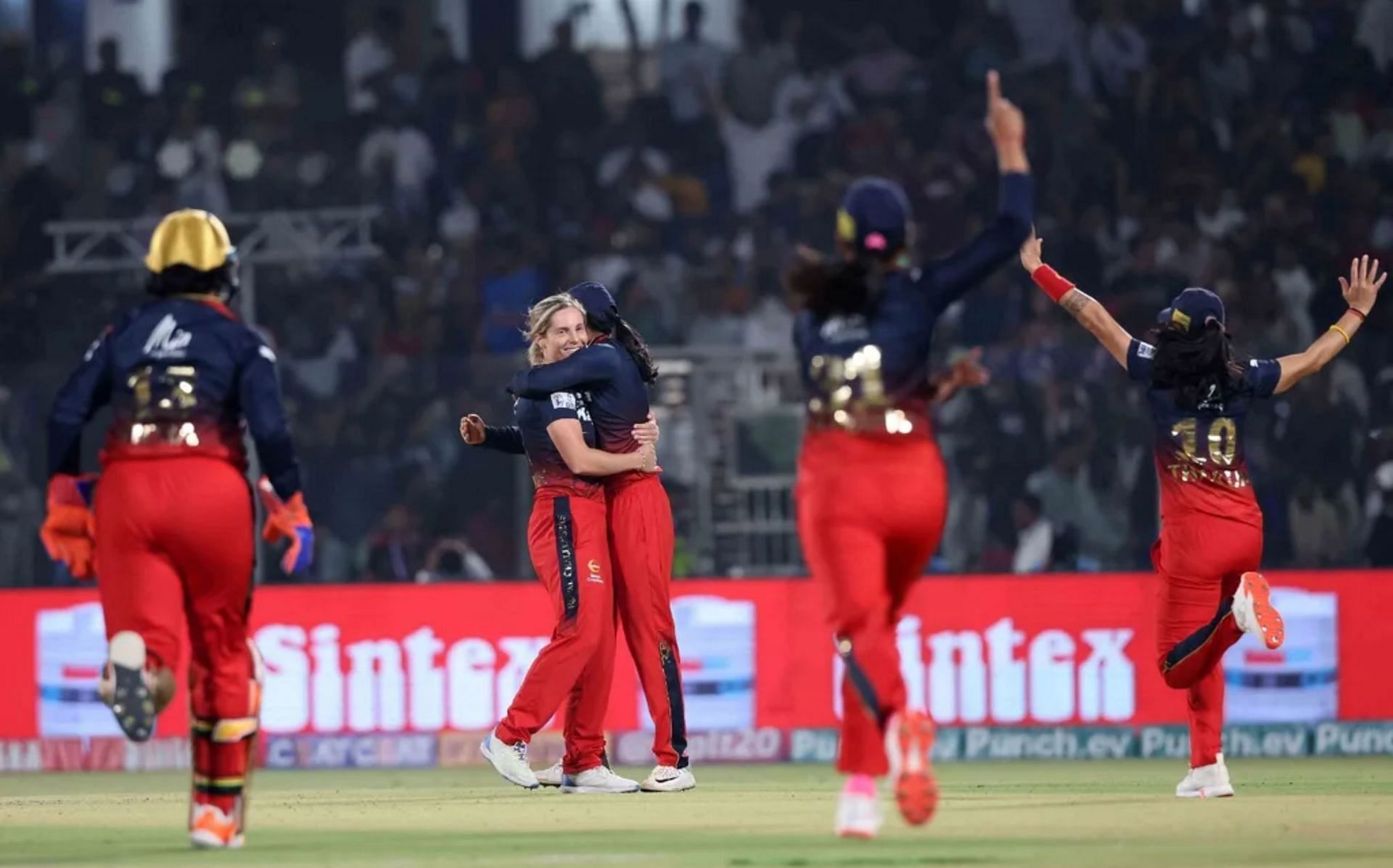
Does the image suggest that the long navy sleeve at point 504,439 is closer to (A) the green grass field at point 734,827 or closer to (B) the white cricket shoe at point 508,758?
(B) the white cricket shoe at point 508,758

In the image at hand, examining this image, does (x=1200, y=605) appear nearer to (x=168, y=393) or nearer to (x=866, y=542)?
(x=866, y=542)

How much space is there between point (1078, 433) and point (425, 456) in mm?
5264

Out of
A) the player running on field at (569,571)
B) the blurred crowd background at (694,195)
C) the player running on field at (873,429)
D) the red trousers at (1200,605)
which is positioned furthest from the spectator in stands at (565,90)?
the player running on field at (873,429)

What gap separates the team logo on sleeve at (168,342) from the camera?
27.7 ft

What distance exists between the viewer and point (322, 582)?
18.6m

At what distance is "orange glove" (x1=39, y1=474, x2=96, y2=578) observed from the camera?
28.3 feet

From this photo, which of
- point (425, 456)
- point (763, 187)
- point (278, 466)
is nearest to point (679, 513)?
point (425, 456)

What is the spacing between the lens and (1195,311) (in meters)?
11.5

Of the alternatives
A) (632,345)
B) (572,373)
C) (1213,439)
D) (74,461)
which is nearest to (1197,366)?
(1213,439)

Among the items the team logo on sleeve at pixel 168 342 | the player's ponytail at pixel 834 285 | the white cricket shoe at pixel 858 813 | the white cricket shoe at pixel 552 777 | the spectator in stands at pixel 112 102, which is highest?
the spectator in stands at pixel 112 102

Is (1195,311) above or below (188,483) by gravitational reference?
above

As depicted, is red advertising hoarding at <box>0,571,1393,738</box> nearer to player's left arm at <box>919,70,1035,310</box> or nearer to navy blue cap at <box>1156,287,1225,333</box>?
navy blue cap at <box>1156,287,1225,333</box>

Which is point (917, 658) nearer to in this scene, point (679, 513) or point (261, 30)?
point (679, 513)

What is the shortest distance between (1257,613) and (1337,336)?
1.67m
